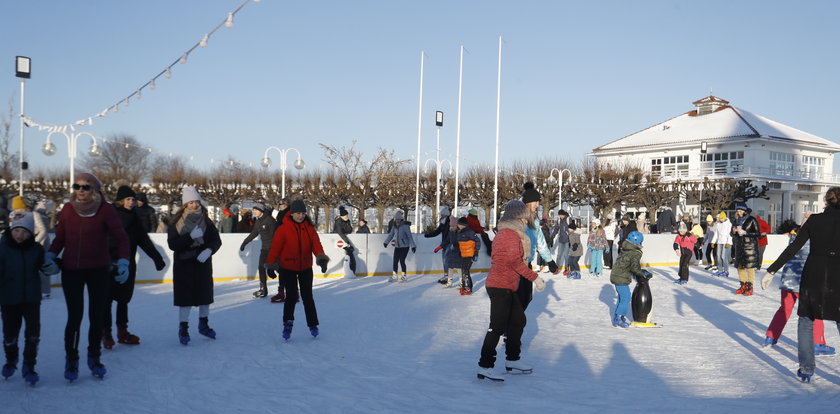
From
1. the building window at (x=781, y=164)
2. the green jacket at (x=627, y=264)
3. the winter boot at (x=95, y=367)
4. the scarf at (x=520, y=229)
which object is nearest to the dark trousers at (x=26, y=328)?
the winter boot at (x=95, y=367)

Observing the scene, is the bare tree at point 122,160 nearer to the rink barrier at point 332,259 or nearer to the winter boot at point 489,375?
the rink barrier at point 332,259

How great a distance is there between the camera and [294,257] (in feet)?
23.9

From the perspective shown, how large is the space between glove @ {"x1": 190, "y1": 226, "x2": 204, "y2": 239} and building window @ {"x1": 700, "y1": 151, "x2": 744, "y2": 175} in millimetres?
42970

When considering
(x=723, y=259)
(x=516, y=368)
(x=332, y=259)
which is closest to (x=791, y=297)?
(x=516, y=368)

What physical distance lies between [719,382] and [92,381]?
5203 millimetres

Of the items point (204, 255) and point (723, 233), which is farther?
point (723, 233)

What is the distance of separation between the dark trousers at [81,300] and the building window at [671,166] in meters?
45.8

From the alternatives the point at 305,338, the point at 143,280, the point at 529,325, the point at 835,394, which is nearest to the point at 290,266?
the point at 305,338

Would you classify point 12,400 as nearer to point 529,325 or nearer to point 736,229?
point 529,325

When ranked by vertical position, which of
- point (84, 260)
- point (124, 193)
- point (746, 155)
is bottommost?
point (84, 260)

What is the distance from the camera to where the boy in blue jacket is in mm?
5125

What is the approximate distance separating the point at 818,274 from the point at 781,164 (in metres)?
45.4

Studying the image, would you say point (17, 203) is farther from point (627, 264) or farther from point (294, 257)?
point (627, 264)

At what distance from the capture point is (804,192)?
4653cm
